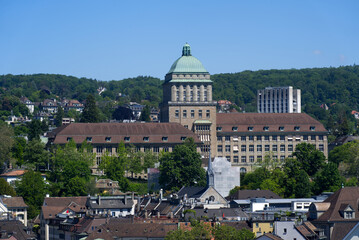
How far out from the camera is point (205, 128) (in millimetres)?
184500

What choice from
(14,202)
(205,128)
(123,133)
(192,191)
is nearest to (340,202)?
(192,191)

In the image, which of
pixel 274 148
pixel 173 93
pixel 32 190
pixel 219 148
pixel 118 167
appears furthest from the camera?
pixel 173 93

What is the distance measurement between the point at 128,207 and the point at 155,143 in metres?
44.0

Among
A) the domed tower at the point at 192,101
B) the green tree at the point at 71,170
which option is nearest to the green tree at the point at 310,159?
the domed tower at the point at 192,101

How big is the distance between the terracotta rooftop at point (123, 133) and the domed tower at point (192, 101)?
14.5 feet

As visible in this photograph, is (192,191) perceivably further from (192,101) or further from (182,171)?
(192,101)

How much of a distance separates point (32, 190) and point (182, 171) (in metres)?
23.5

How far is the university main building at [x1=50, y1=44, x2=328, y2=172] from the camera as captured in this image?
178m

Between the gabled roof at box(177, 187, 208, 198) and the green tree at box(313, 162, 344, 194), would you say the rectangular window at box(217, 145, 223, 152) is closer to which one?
the green tree at box(313, 162, 344, 194)

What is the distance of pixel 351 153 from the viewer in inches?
6890

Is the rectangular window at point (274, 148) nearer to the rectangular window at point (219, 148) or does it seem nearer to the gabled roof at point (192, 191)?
the rectangular window at point (219, 148)

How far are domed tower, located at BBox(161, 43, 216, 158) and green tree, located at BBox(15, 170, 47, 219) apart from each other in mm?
39574

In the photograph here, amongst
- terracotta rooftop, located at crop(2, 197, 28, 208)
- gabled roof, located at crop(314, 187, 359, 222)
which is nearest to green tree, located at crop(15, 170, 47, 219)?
terracotta rooftop, located at crop(2, 197, 28, 208)

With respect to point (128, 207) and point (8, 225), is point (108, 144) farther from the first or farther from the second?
point (8, 225)
